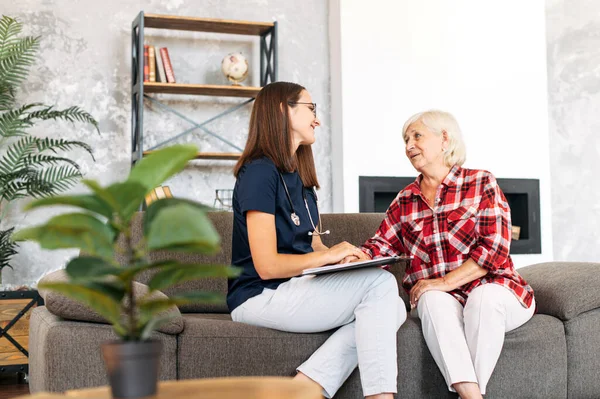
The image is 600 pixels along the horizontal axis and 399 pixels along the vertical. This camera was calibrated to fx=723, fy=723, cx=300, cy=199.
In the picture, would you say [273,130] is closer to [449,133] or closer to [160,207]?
[449,133]

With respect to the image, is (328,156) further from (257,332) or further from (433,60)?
(257,332)

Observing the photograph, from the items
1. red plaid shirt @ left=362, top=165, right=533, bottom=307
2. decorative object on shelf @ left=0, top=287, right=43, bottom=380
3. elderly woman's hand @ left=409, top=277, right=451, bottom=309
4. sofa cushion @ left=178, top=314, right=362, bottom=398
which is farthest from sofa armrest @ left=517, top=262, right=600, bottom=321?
decorative object on shelf @ left=0, top=287, right=43, bottom=380

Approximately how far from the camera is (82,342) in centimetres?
208

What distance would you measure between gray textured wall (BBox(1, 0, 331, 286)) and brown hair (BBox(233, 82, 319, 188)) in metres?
2.43

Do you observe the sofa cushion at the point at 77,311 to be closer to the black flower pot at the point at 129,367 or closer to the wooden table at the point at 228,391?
the wooden table at the point at 228,391

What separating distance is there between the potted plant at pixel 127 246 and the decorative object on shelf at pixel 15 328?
2847 mm

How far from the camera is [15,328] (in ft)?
11.6

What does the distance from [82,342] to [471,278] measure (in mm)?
1264

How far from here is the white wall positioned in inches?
189

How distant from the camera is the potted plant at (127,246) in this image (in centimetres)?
87

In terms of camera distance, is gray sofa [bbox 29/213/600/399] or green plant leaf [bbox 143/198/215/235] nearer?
green plant leaf [bbox 143/198/215/235]

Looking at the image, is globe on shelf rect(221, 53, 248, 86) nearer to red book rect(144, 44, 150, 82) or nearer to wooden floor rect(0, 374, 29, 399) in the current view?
red book rect(144, 44, 150, 82)

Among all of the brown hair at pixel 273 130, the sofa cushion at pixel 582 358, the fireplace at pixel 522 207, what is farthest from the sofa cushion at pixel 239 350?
the fireplace at pixel 522 207

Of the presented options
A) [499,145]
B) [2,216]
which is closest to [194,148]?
[2,216]
